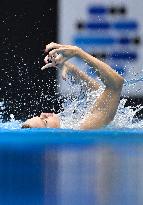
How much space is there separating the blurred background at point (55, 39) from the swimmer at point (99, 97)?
3751mm

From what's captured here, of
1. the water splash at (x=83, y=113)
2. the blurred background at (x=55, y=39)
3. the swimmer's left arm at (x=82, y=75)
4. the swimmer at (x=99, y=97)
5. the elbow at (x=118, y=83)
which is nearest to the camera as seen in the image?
the swimmer at (x=99, y=97)

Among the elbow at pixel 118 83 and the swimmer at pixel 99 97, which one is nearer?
the swimmer at pixel 99 97

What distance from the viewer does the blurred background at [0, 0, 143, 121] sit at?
841cm

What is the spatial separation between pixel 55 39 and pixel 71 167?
18.5ft

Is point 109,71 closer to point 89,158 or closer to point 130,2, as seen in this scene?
point 89,158

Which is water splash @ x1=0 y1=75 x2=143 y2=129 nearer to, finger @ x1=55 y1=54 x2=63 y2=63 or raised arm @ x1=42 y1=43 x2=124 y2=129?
raised arm @ x1=42 y1=43 x2=124 y2=129

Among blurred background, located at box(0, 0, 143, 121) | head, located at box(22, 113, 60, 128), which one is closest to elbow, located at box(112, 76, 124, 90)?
head, located at box(22, 113, 60, 128)

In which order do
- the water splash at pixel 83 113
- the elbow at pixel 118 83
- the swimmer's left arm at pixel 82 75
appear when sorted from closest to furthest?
the elbow at pixel 118 83
the swimmer's left arm at pixel 82 75
the water splash at pixel 83 113

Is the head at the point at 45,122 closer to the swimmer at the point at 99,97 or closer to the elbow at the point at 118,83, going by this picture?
the swimmer at the point at 99,97

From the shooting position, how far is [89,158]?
3.32 m

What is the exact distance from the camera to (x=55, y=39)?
8602 millimetres

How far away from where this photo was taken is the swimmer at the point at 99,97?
4.15m

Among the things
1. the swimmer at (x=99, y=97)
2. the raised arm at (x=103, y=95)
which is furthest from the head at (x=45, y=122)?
the raised arm at (x=103, y=95)

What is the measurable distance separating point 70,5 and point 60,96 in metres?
1.12
